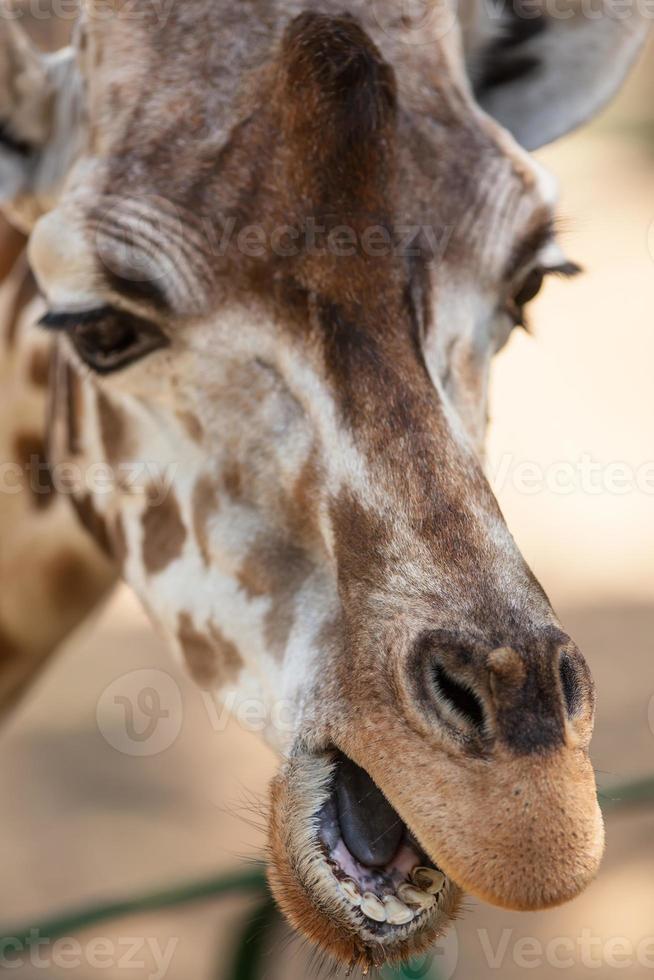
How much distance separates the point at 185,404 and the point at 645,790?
3.00m

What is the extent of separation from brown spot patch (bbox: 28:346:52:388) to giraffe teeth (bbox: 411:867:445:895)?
155 cm

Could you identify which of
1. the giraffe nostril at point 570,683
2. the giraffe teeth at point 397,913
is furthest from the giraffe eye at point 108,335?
the giraffe teeth at point 397,913

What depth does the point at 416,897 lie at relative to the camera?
166cm

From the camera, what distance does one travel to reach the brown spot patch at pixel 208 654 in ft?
6.90

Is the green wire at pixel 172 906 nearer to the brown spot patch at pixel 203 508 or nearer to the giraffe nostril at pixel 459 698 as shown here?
the brown spot patch at pixel 203 508

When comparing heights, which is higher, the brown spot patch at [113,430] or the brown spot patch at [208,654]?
the brown spot patch at [113,430]

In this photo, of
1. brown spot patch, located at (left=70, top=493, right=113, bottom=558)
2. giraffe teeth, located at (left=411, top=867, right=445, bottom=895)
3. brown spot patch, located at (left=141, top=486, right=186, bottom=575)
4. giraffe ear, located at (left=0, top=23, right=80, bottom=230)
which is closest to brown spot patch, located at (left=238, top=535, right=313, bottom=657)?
brown spot patch, located at (left=141, top=486, right=186, bottom=575)

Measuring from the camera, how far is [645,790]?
437 centimetres

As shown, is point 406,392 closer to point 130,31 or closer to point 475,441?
point 475,441

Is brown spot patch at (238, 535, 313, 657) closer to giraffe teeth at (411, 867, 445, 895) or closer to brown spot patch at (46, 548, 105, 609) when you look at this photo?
giraffe teeth at (411, 867, 445, 895)

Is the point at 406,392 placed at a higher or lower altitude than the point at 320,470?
higher

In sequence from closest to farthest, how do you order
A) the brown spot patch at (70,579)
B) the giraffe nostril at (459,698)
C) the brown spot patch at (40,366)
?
the giraffe nostril at (459,698)
the brown spot patch at (40,366)
the brown spot patch at (70,579)

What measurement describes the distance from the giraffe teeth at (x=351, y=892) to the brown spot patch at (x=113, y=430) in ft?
3.17

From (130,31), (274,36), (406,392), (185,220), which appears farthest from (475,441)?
(130,31)
